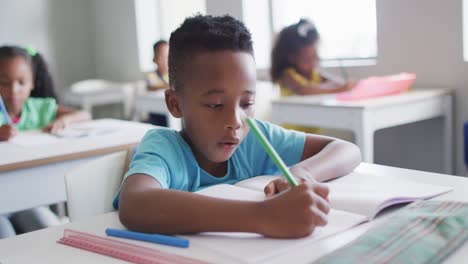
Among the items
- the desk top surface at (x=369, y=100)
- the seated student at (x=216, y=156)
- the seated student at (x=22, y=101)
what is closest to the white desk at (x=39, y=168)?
the seated student at (x=22, y=101)

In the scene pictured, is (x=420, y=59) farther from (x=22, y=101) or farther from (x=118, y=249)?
(x=118, y=249)

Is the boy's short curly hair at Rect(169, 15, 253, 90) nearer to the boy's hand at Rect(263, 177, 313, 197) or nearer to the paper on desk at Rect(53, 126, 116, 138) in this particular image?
the boy's hand at Rect(263, 177, 313, 197)

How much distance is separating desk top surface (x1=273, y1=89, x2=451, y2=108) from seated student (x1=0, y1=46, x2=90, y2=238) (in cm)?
107

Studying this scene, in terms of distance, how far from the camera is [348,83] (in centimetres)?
296

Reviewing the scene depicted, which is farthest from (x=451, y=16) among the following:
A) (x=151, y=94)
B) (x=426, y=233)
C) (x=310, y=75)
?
(x=426, y=233)

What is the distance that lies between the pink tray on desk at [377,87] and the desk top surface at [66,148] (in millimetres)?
1080

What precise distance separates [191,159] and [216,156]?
79mm

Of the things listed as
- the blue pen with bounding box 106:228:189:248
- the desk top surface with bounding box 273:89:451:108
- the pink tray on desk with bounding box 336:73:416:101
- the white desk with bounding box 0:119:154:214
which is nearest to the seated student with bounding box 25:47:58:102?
the white desk with bounding box 0:119:154:214

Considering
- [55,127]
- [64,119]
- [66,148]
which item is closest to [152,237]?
[66,148]

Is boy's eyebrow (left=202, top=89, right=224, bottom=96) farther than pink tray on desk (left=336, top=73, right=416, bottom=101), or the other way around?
pink tray on desk (left=336, top=73, right=416, bottom=101)

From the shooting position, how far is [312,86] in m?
3.06

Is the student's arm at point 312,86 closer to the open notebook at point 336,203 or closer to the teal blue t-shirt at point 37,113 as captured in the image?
the teal blue t-shirt at point 37,113

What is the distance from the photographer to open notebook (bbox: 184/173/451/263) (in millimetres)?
653

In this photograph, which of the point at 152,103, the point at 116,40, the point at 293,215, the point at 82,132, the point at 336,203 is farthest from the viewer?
the point at 116,40
